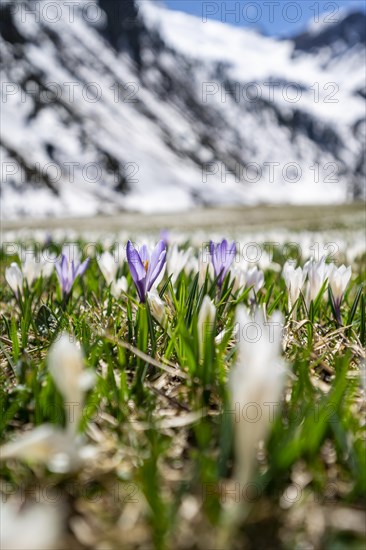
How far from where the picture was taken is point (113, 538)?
0.89 m

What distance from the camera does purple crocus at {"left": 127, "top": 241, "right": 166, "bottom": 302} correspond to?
186 centimetres

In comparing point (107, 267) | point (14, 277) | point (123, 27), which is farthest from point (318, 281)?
point (123, 27)

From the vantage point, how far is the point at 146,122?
314ft

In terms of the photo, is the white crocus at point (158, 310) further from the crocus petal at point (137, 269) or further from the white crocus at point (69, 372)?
the white crocus at point (69, 372)

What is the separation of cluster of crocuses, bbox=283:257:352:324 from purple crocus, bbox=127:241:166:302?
0.51 m

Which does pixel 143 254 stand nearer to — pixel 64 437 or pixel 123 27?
pixel 64 437

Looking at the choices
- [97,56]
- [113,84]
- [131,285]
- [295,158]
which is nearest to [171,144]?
[113,84]

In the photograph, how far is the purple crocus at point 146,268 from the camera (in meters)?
1.86

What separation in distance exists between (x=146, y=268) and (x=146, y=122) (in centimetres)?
9752

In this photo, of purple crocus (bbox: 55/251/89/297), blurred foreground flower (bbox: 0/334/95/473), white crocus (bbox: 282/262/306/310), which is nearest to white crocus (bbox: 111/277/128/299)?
purple crocus (bbox: 55/251/89/297)

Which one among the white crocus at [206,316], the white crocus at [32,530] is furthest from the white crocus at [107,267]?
the white crocus at [32,530]

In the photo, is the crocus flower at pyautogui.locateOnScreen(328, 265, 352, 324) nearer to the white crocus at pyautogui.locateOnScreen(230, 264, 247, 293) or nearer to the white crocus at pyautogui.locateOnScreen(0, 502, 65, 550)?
the white crocus at pyautogui.locateOnScreen(230, 264, 247, 293)

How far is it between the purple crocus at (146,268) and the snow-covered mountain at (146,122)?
36.1 metres

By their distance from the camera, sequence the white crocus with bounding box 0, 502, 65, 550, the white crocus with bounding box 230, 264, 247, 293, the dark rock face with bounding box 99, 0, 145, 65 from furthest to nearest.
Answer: the dark rock face with bounding box 99, 0, 145, 65 → the white crocus with bounding box 230, 264, 247, 293 → the white crocus with bounding box 0, 502, 65, 550
